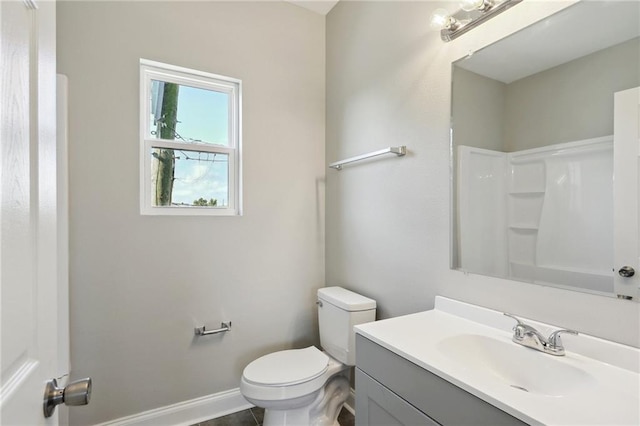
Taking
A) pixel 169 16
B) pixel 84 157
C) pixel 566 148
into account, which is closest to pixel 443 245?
pixel 566 148

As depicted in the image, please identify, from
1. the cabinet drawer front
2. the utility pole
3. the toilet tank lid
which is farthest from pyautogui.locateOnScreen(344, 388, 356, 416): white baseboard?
the utility pole

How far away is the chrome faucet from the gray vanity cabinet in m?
0.36

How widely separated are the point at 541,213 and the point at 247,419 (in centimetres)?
191

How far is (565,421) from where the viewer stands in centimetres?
62

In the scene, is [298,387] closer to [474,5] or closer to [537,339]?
[537,339]

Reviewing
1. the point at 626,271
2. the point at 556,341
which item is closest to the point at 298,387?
the point at 556,341

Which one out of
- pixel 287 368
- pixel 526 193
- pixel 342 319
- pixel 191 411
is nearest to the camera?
pixel 526 193

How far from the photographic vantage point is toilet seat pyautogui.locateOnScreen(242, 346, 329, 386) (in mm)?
1496

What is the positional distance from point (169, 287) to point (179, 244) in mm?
251

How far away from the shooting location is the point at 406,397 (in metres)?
0.93

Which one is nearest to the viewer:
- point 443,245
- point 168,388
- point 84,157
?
point 443,245

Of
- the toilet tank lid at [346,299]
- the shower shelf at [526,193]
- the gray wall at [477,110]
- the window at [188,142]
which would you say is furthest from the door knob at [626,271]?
the window at [188,142]

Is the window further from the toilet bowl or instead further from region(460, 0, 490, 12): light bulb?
region(460, 0, 490, 12): light bulb

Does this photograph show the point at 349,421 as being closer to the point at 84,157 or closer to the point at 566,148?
the point at 566,148
